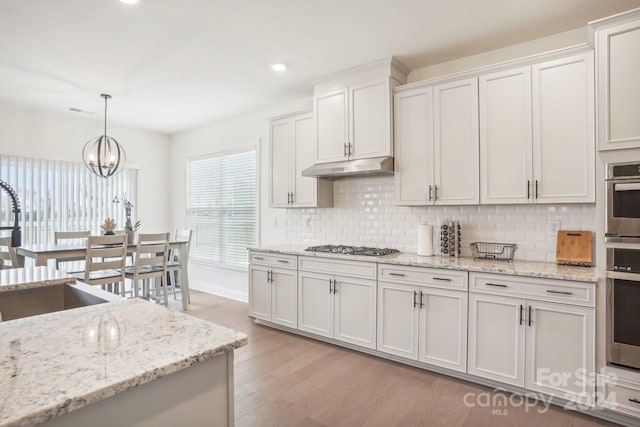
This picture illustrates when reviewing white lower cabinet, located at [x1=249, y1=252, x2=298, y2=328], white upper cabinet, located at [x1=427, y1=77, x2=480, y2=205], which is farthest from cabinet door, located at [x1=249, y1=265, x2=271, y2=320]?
white upper cabinet, located at [x1=427, y1=77, x2=480, y2=205]

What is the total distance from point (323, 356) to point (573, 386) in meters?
1.86

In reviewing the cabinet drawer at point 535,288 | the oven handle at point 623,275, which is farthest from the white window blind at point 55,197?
the oven handle at point 623,275

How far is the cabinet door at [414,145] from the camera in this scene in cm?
318

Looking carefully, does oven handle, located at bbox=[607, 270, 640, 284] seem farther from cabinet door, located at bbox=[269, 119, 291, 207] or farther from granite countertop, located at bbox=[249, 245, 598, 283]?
cabinet door, located at bbox=[269, 119, 291, 207]

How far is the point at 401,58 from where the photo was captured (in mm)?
3352

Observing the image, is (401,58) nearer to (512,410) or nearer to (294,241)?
(294,241)

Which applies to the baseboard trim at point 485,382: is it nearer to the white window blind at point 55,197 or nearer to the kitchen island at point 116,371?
the kitchen island at point 116,371

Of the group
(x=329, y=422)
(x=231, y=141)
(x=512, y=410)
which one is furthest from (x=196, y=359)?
(x=231, y=141)

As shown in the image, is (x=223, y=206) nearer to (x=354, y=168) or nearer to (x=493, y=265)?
(x=354, y=168)

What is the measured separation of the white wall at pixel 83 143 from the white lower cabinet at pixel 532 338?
5536mm

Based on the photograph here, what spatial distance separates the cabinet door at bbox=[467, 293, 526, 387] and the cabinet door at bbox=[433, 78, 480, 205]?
87cm

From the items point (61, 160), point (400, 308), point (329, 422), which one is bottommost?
point (329, 422)

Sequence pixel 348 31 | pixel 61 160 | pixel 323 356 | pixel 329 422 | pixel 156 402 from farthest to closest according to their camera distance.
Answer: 1. pixel 61 160
2. pixel 323 356
3. pixel 348 31
4. pixel 329 422
5. pixel 156 402

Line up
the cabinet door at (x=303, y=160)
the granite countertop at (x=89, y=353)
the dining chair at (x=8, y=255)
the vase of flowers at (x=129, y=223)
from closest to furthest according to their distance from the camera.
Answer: the granite countertop at (x=89, y=353), the dining chair at (x=8, y=255), the cabinet door at (x=303, y=160), the vase of flowers at (x=129, y=223)
